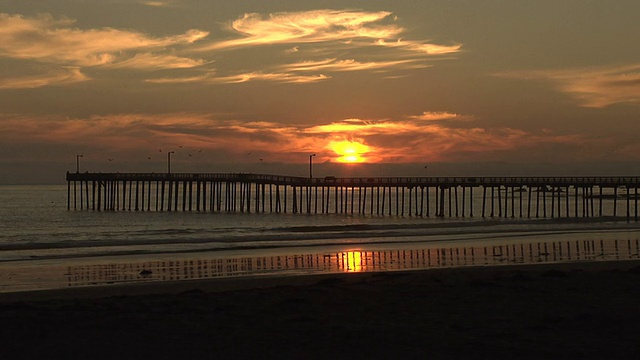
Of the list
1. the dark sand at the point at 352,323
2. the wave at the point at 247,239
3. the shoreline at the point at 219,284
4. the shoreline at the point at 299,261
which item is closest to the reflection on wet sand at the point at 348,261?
the shoreline at the point at 299,261

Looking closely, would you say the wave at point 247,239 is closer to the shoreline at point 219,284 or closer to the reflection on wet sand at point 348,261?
the reflection on wet sand at point 348,261

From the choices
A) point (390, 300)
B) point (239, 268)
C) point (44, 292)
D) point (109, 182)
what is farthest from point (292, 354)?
point (109, 182)

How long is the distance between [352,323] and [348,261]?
14018 mm

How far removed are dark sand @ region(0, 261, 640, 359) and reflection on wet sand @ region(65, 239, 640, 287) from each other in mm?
5715

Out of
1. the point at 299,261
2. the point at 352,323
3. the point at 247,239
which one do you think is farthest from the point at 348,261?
the point at 247,239

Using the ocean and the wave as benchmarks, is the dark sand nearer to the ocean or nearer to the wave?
the ocean

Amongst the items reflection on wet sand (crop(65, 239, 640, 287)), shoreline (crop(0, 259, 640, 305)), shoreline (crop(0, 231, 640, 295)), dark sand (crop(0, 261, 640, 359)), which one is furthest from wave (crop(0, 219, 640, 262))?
dark sand (crop(0, 261, 640, 359))

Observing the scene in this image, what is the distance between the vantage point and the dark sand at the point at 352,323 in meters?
9.72

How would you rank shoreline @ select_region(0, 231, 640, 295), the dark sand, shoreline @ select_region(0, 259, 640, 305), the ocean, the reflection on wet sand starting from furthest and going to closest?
the ocean < the reflection on wet sand < shoreline @ select_region(0, 231, 640, 295) < shoreline @ select_region(0, 259, 640, 305) < the dark sand

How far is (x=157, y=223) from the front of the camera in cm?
5784

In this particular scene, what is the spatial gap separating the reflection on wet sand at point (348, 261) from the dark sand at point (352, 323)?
18.8 ft

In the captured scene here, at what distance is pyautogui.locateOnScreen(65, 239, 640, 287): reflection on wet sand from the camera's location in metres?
21.8

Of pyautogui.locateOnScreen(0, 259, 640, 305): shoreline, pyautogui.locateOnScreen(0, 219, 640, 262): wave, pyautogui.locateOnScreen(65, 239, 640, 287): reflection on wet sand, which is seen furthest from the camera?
pyautogui.locateOnScreen(0, 219, 640, 262): wave

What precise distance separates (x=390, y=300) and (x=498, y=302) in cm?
185
